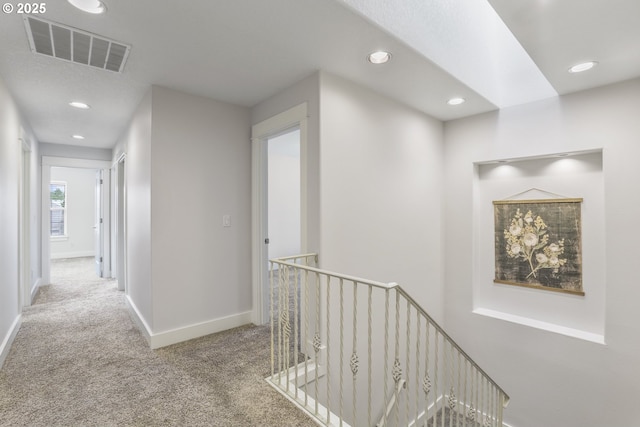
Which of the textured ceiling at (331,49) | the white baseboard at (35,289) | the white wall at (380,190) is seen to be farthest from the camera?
the white baseboard at (35,289)

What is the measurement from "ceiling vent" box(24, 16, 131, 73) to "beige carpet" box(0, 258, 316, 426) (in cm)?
235

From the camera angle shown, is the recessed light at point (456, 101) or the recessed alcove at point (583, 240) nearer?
the recessed alcove at point (583, 240)

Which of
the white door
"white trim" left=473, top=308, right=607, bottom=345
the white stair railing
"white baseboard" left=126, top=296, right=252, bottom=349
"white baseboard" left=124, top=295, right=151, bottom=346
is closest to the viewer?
the white stair railing

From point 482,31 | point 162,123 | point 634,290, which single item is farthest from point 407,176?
point 162,123

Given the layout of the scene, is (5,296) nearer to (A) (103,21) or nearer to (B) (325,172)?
(A) (103,21)

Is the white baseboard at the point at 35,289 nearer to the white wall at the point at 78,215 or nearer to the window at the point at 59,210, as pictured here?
the white wall at the point at 78,215

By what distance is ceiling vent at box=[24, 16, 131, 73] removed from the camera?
6.23 ft

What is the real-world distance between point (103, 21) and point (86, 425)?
238 cm

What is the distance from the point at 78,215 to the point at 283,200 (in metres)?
5.75

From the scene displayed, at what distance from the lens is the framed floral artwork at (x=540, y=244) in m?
3.24

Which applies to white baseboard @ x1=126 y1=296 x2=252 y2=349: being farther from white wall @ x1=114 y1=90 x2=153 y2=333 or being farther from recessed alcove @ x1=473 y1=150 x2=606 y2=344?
recessed alcove @ x1=473 y1=150 x2=606 y2=344

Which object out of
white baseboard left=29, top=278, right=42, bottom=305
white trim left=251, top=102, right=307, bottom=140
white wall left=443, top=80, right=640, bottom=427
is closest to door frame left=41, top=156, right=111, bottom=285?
white baseboard left=29, top=278, right=42, bottom=305

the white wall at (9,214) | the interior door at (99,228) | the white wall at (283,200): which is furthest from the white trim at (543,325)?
the interior door at (99,228)

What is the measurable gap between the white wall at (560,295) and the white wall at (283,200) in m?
3.49
